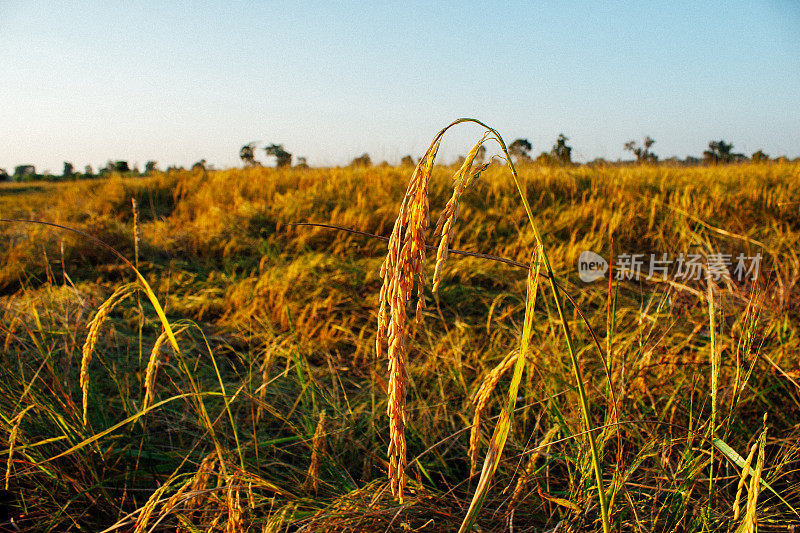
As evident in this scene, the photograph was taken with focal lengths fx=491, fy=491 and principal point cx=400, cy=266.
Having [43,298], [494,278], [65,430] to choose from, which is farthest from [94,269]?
[494,278]

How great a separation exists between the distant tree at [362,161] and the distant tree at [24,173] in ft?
26.8

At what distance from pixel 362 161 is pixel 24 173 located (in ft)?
30.9

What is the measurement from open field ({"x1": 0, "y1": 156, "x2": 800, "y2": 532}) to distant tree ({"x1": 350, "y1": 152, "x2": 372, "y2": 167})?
1049mm

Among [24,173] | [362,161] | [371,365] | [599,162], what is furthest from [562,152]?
[24,173]

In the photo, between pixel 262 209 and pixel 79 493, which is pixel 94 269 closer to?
pixel 262 209

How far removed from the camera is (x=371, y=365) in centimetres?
217

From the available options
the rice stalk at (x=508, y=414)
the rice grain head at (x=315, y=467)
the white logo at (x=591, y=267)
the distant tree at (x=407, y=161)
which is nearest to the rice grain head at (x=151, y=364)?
the rice grain head at (x=315, y=467)

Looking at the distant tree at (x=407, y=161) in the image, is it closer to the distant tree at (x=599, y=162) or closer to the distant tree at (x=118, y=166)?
the distant tree at (x=599, y=162)

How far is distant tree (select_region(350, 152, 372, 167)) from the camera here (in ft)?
19.6

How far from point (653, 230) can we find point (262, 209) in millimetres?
3147

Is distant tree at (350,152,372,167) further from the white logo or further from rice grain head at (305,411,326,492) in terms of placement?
rice grain head at (305,411,326,492)

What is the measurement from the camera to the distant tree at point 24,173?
10.4 meters

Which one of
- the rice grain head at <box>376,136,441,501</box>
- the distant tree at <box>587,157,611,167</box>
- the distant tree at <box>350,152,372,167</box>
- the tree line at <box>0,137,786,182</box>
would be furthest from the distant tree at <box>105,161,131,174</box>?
the rice grain head at <box>376,136,441,501</box>

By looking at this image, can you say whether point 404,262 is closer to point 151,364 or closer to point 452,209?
point 452,209
